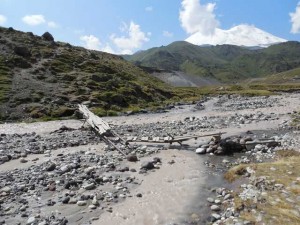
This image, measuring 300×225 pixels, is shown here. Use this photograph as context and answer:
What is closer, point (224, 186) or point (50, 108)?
point (224, 186)

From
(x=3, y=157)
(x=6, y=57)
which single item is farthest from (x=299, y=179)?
(x=6, y=57)

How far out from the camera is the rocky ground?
16417mm

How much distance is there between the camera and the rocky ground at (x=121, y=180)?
16.4m

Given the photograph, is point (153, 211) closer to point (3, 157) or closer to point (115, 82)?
point (3, 157)

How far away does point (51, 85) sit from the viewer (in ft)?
255

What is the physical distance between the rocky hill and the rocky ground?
89.9 feet

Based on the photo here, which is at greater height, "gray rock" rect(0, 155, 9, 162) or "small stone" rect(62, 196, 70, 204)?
"gray rock" rect(0, 155, 9, 162)

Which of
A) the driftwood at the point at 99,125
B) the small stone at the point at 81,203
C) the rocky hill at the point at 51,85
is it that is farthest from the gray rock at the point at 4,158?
the rocky hill at the point at 51,85

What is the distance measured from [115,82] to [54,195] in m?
75.1

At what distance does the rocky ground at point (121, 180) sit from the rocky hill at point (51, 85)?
27399 mm

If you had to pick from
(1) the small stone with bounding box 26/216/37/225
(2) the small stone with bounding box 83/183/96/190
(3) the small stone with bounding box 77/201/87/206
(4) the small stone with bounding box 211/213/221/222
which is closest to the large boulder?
(2) the small stone with bounding box 83/183/96/190

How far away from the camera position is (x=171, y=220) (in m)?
15.8

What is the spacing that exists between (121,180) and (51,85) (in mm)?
60748

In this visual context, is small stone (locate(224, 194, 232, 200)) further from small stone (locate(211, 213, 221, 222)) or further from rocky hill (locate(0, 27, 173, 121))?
rocky hill (locate(0, 27, 173, 121))
